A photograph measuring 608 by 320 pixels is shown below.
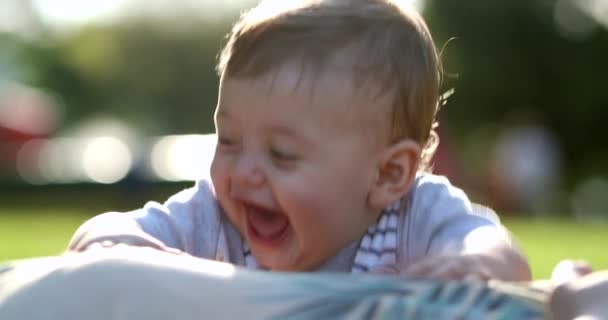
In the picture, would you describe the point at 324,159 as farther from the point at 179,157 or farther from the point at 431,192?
the point at 179,157

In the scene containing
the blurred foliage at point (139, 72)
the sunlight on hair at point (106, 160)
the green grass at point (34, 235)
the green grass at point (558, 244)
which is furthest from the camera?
the blurred foliage at point (139, 72)

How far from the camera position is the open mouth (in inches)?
86.4

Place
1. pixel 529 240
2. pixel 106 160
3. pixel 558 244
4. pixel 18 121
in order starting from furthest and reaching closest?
1. pixel 106 160
2. pixel 18 121
3. pixel 529 240
4. pixel 558 244

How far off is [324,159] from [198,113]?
3957cm

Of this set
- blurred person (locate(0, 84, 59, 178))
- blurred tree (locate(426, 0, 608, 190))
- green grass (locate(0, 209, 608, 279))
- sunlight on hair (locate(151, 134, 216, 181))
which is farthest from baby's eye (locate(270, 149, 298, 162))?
blurred tree (locate(426, 0, 608, 190))

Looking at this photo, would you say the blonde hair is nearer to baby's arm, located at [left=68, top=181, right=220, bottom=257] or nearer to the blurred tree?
baby's arm, located at [left=68, top=181, right=220, bottom=257]

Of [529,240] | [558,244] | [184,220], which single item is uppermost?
[184,220]

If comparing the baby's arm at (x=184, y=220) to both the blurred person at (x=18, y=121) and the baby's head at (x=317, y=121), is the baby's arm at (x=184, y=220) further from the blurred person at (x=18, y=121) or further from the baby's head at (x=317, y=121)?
the blurred person at (x=18, y=121)

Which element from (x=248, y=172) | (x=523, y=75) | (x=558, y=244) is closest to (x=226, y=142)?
(x=248, y=172)

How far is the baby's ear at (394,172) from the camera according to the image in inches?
88.5

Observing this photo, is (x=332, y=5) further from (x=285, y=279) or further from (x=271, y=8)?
(x=285, y=279)

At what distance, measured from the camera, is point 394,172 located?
228 cm

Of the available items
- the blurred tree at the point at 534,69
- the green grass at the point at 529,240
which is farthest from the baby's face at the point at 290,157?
the blurred tree at the point at 534,69

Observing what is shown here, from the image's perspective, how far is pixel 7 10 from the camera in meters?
44.1
